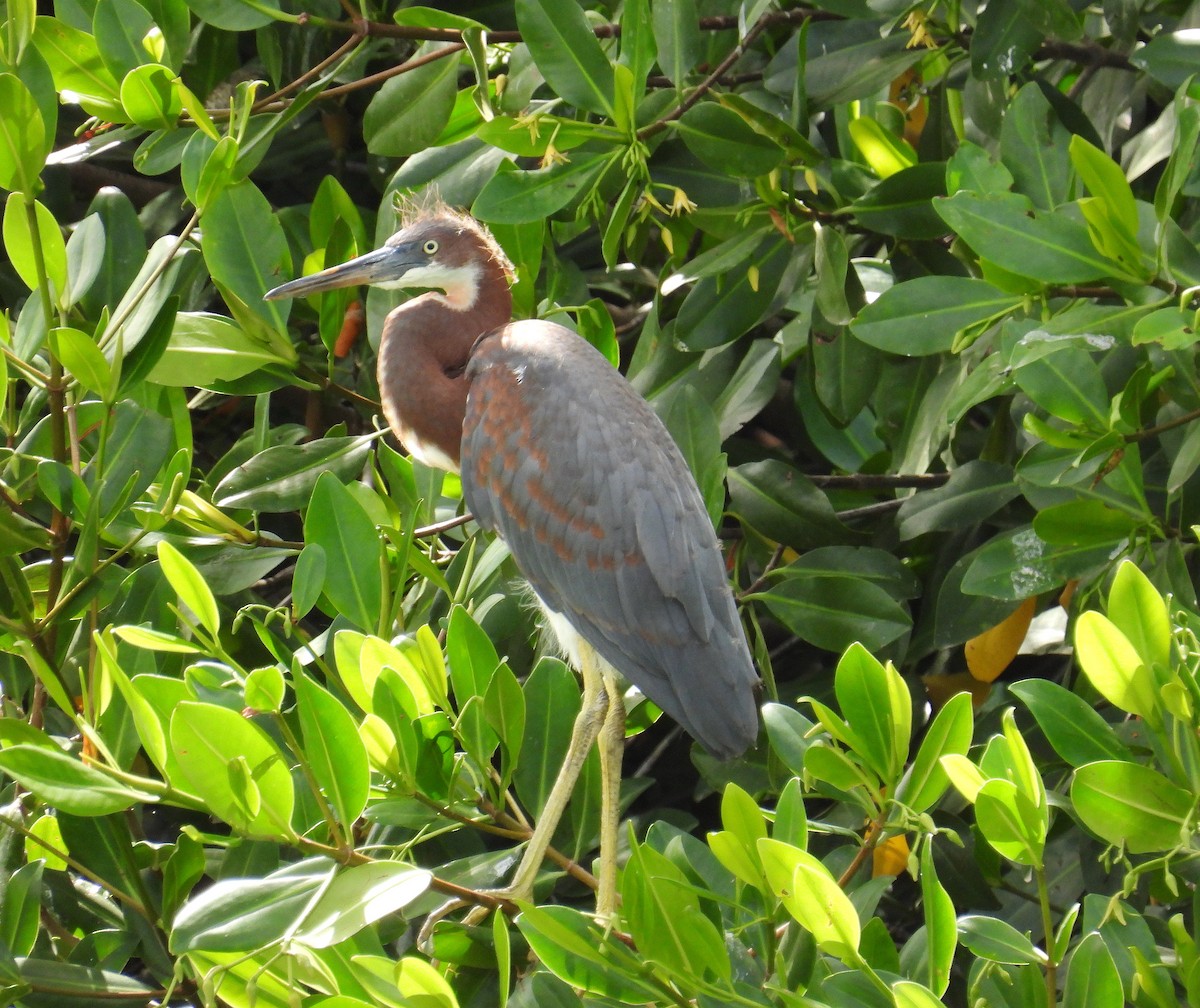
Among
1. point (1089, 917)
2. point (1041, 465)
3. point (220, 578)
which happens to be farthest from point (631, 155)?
point (1089, 917)

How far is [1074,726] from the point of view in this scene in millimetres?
1627

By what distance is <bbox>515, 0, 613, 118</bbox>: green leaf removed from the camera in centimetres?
219

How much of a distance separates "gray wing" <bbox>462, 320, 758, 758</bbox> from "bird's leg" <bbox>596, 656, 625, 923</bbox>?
0.56ft

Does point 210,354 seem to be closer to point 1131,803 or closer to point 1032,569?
point 1032,569

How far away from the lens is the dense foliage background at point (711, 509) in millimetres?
1458

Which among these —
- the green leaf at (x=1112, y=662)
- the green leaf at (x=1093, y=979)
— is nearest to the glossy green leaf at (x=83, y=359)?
the green leaf at (x=1112, y=662)

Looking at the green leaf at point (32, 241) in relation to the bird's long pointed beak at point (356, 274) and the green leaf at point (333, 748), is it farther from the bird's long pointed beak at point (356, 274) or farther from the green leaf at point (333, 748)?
the green leaf at point (333, 748)

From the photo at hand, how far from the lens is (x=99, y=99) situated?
239 cm

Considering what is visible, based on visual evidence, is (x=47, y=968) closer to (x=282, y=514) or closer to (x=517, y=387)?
(x=517, y=387)

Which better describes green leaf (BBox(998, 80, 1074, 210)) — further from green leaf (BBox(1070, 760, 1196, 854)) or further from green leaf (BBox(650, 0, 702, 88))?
green leaf (BBox(1070, 760, 1196, 854))

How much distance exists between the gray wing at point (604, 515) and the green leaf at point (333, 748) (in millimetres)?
828

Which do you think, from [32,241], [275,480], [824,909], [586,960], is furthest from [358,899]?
[275,480]

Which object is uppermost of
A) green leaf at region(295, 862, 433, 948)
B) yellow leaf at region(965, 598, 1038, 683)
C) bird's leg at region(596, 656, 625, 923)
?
green leaf at region(295, 862, 433, 948)

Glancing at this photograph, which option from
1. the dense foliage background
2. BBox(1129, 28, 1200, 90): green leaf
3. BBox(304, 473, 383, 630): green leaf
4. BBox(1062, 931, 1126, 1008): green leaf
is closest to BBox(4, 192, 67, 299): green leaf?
the dense foliage background
